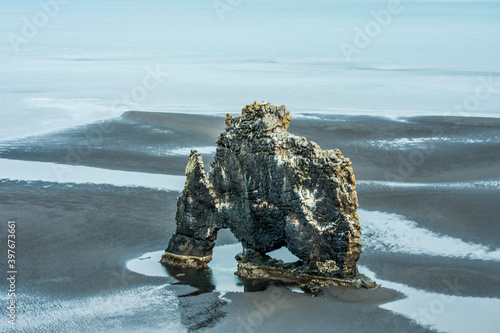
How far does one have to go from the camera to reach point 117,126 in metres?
37.1

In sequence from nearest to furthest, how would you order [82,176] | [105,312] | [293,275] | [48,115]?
[105,312]
[293,275]
[82,176]
[48,115]

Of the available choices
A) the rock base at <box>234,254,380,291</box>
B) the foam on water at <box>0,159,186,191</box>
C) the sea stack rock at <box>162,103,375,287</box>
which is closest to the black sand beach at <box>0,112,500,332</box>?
the rock base at <box>234,254,380,291</box>

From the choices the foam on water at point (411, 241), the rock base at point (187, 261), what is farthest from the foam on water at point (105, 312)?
the foam on water at point (411, 241)

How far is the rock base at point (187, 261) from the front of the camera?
741 inches

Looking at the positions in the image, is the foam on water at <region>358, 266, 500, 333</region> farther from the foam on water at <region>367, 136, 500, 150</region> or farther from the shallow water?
the foam on water at <region>367, 136, 500, 150</region>

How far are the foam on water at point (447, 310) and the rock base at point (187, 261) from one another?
4856mm

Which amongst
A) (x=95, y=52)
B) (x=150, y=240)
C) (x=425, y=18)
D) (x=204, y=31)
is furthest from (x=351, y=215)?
(x=425, y=18)

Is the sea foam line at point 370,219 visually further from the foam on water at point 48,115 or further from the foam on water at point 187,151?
the foam on water at point 48,115

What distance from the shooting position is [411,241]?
21.3 m

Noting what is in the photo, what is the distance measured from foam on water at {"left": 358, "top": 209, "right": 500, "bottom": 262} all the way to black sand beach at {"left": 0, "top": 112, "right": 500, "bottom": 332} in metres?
0.40

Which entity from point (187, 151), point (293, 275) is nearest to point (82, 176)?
point (187, 151)

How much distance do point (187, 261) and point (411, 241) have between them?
711 cm

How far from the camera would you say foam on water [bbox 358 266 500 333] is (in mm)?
15742

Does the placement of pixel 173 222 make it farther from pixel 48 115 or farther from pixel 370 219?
pixel 48 115
